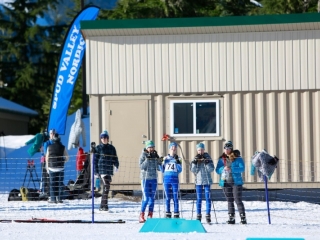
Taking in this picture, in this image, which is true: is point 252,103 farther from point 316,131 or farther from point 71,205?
point 71,205

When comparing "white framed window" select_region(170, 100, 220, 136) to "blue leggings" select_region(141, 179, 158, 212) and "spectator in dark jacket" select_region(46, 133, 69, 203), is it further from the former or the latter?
"blue leggings" select_region(141, 179, 158, 212)

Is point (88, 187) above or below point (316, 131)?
below

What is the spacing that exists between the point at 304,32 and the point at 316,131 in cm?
215

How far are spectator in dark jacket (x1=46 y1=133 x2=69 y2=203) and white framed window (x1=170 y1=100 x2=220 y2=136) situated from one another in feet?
8.05

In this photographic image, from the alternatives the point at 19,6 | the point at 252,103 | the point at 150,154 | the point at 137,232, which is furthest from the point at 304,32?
the point at 19,6

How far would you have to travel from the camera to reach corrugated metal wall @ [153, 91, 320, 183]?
18.0 meters

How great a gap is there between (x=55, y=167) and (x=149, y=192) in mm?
3885

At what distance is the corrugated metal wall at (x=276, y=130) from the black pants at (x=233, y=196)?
145 inches

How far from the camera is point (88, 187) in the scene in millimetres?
19219

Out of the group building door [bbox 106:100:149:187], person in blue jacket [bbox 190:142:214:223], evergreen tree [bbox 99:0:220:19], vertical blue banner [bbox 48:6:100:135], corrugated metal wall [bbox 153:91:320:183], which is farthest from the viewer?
evergreen tree [bbox 99:0:220:19]

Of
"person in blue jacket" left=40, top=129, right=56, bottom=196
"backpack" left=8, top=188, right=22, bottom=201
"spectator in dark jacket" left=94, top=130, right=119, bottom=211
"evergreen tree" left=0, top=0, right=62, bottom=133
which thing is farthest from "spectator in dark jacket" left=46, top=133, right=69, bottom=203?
"evergreen tree" left=0, top=0, right=62, bottom=133

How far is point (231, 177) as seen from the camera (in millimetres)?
14281

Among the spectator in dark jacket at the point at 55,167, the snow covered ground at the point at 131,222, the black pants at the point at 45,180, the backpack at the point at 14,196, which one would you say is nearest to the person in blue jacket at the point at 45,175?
the black pants at the point at 45,180

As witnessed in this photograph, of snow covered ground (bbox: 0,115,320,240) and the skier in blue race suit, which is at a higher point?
the skier in blue race suit
